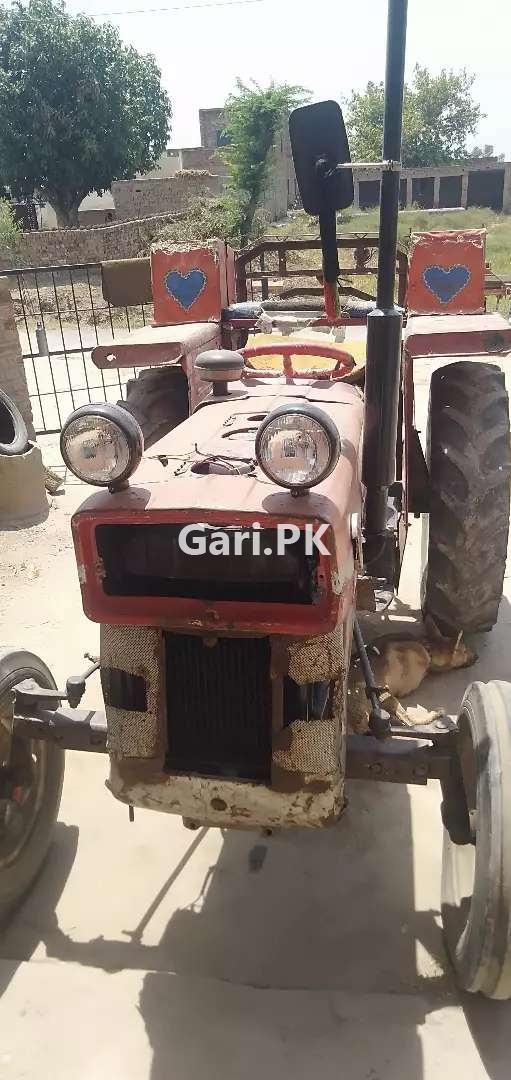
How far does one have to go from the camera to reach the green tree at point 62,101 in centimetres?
2997

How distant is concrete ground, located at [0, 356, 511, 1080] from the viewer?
213 cm

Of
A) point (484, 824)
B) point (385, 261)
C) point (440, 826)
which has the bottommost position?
point (440, 826)

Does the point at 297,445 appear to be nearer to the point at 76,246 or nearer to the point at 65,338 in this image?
the point at 65,338

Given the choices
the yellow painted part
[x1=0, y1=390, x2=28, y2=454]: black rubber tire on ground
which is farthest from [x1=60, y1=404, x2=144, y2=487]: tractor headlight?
[x1=0, y1=390, x2=28, y2=454]: black rubber tire on ground

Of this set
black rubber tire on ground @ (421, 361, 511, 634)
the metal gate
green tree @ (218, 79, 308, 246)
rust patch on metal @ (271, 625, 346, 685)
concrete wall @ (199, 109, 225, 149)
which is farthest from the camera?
concrete wall @ (199, 109, 225, 149)

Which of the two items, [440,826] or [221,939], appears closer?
[221,939]

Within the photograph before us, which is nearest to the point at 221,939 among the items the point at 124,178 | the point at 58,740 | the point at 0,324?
the point at 58,740

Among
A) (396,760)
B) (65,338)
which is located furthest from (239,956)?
(65,338)

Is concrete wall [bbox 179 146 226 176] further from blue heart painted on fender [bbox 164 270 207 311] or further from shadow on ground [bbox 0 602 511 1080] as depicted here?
shadow on ground [bbox 0 602 511 1080]

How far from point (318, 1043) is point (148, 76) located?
37.1m

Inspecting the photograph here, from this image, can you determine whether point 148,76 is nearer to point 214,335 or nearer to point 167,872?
point 214,335

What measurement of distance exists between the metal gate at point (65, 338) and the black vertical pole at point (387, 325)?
5165 millimetres

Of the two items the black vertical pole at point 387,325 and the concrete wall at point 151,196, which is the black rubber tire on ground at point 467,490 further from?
the concrete wall at point 151,196

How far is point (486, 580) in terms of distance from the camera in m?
3.64
